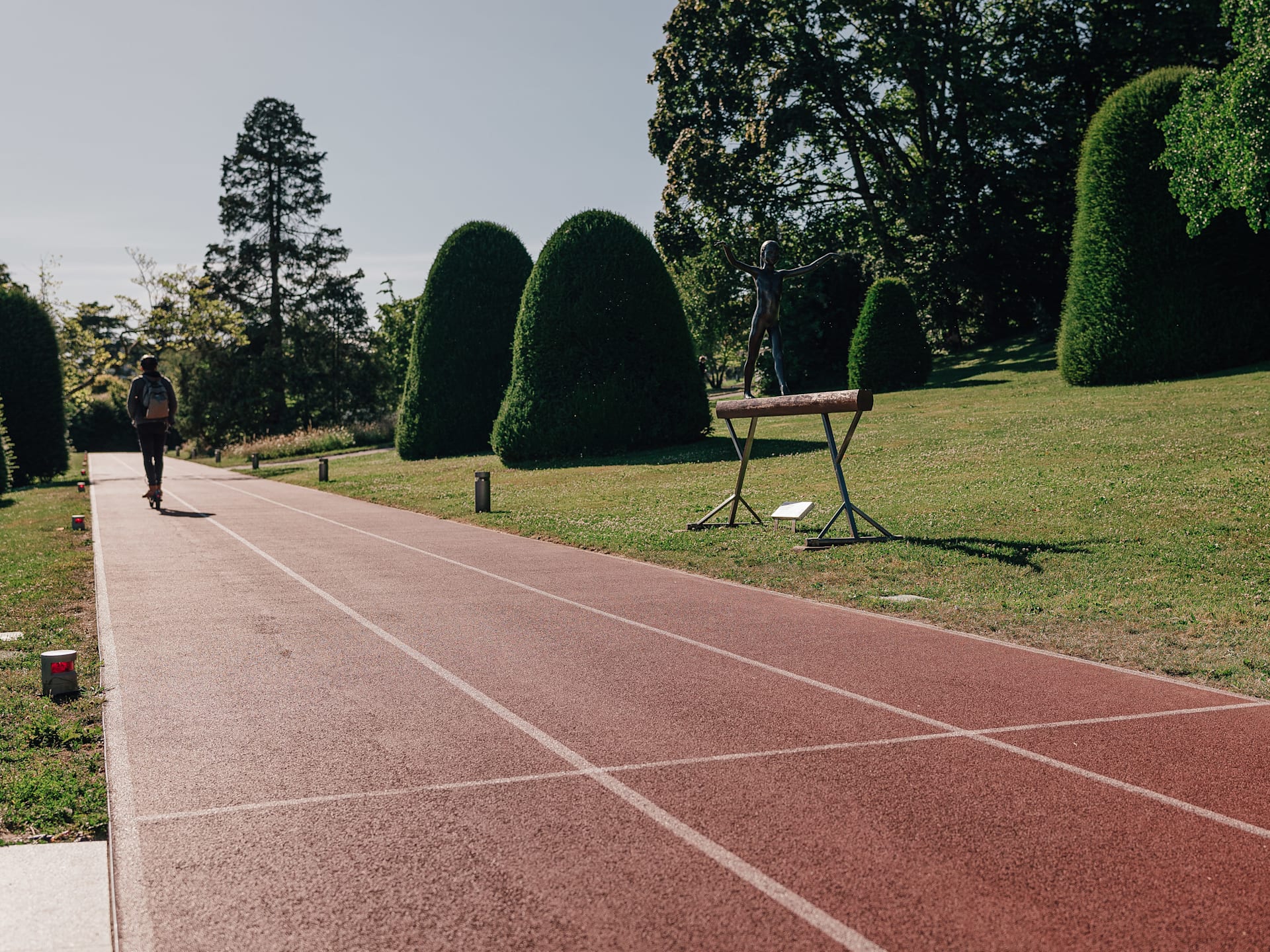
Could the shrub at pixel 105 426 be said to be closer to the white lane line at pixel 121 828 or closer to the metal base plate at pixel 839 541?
the metal base plate at pixel 839 541

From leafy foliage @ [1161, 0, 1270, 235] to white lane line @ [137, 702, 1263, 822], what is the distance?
15.9 metres

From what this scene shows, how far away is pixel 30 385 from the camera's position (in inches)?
1169

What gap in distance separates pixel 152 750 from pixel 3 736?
820 mm

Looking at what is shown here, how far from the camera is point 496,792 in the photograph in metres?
4.46

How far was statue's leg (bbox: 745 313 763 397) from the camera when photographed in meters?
13.1

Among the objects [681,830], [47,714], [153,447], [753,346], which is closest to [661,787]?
[681,830]

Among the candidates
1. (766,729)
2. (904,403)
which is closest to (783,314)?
(904,403)

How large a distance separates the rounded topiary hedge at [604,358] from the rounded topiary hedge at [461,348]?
489cm

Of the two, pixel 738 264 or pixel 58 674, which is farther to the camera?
pixel 738 264

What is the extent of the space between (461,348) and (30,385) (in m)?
12.8

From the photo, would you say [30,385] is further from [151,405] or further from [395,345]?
[395,345]

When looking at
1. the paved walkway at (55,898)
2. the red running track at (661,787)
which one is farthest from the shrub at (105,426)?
the paved walkway at (55,898)

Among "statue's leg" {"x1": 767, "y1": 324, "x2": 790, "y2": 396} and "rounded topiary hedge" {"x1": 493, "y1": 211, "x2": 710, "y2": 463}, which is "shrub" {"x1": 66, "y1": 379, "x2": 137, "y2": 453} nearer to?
"rounded topiary hedge" {"x1": 493, "y1": 211, "x2": 710, "y2": 463}

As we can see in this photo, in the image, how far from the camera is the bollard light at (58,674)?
229 inches
